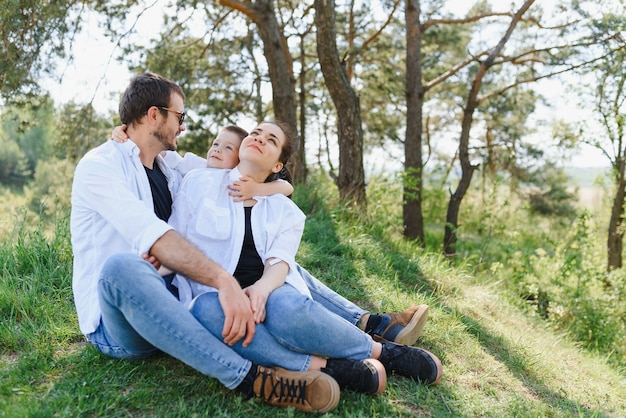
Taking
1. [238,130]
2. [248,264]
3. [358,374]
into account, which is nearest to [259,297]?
[248,264]

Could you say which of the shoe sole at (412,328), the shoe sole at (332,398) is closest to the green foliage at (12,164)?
the shoe sole at (412,328)

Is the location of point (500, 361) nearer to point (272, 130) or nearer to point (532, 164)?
point (272, 130)

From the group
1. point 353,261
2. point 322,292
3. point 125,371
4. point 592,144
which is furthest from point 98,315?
point 592,144

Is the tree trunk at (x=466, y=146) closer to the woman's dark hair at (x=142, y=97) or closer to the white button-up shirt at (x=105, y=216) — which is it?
the woman's dark hair at (x=142, y=97)

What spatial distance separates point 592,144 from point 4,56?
11.1 meters

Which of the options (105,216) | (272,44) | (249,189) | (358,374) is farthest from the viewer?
(272,44)

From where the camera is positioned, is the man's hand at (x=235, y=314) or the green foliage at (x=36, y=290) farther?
the green foliage at (x=36, y=290)

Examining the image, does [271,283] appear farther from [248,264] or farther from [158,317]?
[158,317]

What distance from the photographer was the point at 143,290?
2182 millimetres

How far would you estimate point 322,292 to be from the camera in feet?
10.4

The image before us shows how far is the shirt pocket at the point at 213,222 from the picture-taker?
8.66 feet

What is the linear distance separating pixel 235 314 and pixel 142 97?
126 centimetres

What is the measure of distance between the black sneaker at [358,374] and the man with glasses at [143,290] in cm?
16

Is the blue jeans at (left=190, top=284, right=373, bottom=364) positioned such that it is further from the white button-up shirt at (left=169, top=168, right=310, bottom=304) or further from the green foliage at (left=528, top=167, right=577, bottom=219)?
the green foliage at (left=528, top=167, right=577, bottom=219)
